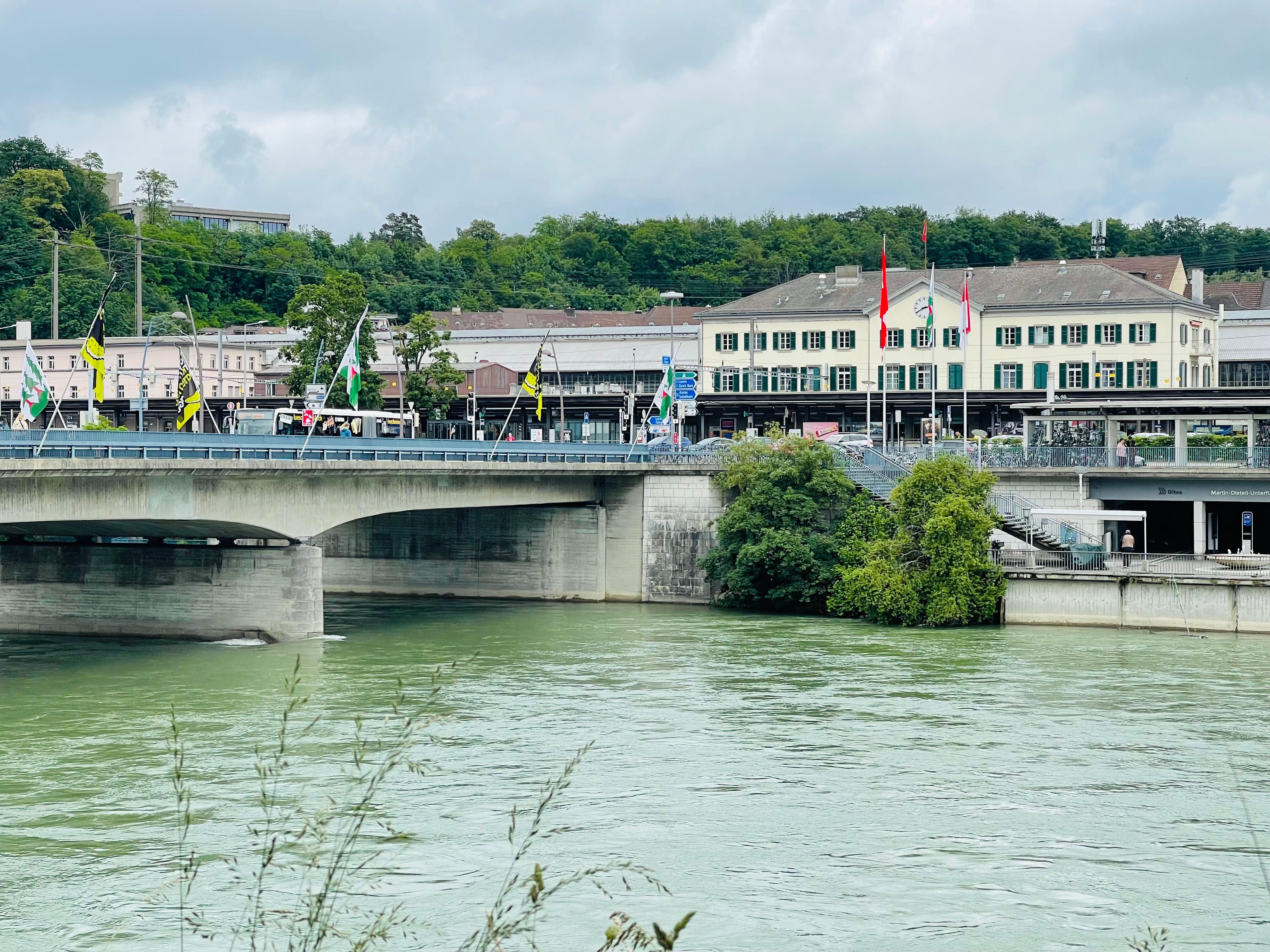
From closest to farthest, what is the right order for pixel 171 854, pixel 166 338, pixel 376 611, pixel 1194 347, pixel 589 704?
pixel 171 854 → pixel 589 704 → pixel 376 611 → pixel 1194 347 → pixel 166 338

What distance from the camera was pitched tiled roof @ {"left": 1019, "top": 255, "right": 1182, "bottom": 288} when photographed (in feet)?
362

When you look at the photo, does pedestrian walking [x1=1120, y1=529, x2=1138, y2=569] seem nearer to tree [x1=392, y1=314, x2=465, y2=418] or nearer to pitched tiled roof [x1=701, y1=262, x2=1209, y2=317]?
pitched tiled roof [x1=701, y1=262, x2=1209, y2=317]

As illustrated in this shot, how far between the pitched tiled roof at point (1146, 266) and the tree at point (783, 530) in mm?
47933

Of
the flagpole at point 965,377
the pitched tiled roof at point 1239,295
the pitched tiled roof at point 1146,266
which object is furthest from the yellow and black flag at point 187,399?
the pitched tiled roof at point 1239,295

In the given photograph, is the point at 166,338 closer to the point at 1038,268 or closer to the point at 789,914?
the point at 1038,268

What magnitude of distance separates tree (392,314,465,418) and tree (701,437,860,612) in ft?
111

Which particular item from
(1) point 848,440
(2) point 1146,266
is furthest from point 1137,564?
(2) point 1146,266

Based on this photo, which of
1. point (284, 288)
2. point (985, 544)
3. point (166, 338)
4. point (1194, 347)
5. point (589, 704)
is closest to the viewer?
point (589, 704)

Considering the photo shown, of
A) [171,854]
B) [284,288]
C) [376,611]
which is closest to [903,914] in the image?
[171,854]

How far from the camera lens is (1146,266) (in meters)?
118

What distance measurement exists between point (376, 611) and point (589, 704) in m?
25.8

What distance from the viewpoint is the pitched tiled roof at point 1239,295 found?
127 metres

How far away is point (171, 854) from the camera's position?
86.2 ft

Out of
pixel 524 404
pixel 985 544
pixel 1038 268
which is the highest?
pixel 1038 268
